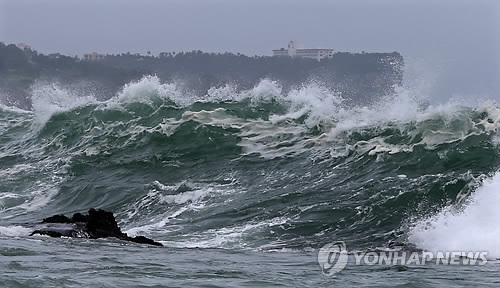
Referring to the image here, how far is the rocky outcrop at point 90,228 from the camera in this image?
14.3 metres

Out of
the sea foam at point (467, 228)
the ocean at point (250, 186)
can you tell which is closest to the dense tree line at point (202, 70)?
the ocean at point (250, 186)

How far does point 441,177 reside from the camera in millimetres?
18016

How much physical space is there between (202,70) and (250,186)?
2238 inches

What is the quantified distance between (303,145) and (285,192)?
3716 millimetres

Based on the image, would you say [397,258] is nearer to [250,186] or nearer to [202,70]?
[250,186]

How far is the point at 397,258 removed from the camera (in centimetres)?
1266

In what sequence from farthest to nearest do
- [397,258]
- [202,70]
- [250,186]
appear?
1. [202,70]
2. [250,186]
3. [397,258]

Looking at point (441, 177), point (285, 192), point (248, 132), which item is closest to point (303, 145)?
point (248, 132)

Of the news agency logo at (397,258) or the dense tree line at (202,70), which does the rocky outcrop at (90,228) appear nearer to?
the news agency logo at (397,258)

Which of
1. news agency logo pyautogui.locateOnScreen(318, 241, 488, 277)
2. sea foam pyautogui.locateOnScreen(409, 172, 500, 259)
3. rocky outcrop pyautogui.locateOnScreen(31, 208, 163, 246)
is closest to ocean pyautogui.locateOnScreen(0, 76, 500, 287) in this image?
sea foam pyautogui.locateOnScreen(409, 172, 500, 259)

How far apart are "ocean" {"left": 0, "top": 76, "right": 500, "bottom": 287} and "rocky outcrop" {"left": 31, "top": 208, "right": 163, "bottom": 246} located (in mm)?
344

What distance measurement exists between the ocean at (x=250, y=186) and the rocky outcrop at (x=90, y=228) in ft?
1.13

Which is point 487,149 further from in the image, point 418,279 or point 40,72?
point 40,72

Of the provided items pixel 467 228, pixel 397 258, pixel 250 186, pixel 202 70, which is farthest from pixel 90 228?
pixel 202 70
